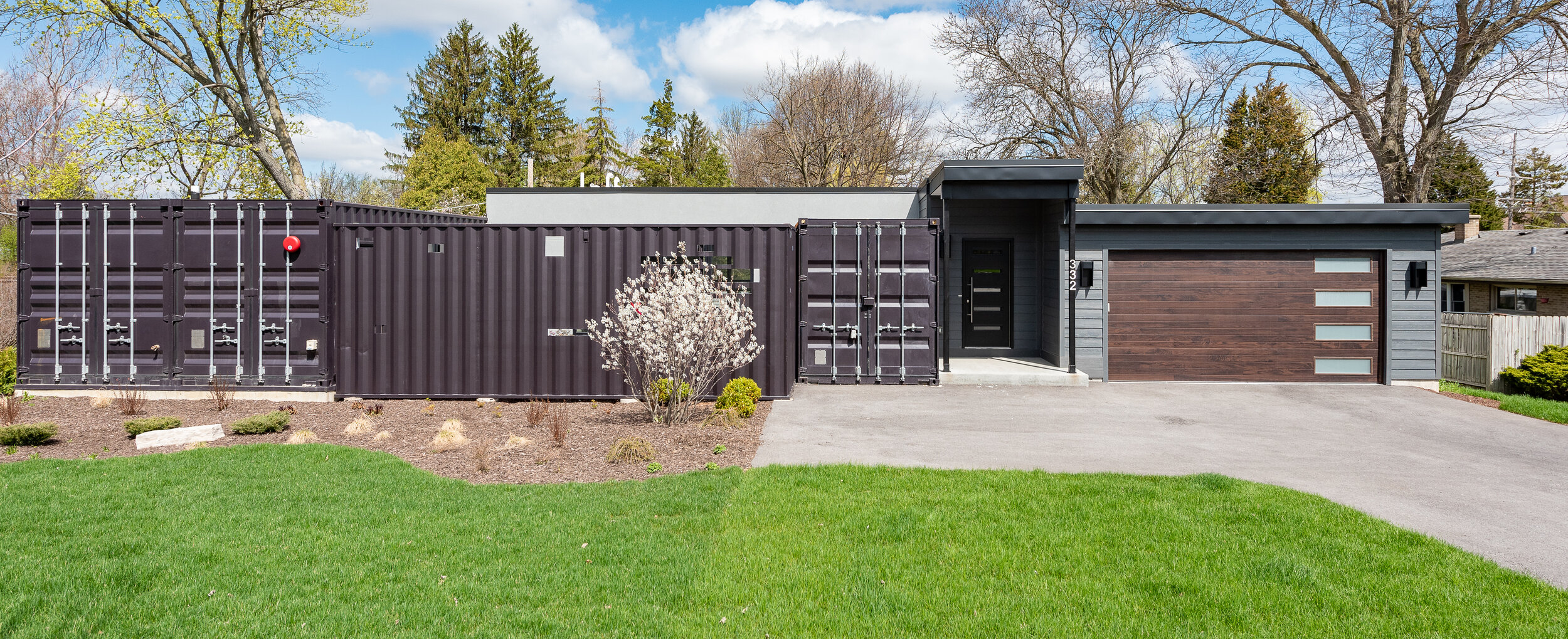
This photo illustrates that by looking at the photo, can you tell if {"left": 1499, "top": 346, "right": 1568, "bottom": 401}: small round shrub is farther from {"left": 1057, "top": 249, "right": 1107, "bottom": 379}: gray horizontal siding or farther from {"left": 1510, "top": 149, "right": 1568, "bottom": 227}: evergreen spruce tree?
{"left": 1510, "top": 149, "right": 1568, "bottom": 227}: evergreen spruce tree

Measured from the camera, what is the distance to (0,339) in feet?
40.1

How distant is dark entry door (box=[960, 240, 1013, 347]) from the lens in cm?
1341

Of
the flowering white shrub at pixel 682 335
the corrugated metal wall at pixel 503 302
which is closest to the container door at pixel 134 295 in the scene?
the corrugated metal wall at pixel 503 302

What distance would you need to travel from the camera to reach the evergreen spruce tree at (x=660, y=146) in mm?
37250

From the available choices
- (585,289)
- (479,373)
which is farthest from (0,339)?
(585,289)

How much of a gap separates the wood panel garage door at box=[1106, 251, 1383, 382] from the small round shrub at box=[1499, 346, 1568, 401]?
197 centimetres

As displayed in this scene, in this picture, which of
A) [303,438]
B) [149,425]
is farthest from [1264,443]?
[149,425]

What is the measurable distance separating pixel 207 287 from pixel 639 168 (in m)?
28.7

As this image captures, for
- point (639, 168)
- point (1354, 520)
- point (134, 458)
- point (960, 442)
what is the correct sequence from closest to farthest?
1. point (1354, 520)
2. point (134, 458)
3. point (960, 442)
4. point (639, 168)

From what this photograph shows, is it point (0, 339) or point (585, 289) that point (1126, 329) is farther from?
point (0, 339)

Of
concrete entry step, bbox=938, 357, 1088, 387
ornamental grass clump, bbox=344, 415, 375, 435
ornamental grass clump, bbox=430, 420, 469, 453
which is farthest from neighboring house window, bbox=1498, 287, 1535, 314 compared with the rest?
ornamental grass clump, bbox=344, 415, 375, 435

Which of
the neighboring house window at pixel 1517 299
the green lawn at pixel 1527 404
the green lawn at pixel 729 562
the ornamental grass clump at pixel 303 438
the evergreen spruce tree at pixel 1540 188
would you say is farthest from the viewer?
the evergreen spruce tree at pixel 1540 188

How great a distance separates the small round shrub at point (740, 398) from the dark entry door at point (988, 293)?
604cm

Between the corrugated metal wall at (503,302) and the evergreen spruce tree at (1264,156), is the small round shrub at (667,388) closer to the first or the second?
the corrugated metal wall at (503,302)
